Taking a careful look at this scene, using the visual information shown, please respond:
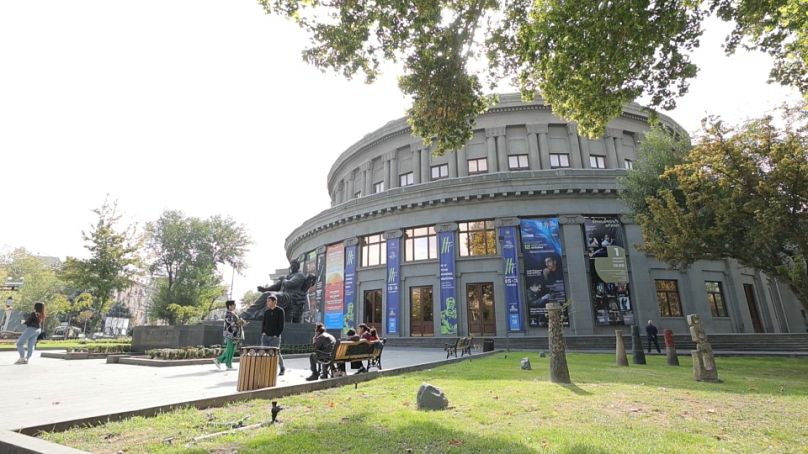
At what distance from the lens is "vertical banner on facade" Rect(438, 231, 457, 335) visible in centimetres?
2739

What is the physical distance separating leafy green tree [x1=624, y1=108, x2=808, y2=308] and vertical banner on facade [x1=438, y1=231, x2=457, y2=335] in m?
13.0

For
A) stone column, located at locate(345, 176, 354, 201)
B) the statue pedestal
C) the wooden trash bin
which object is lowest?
the wooden trash bin

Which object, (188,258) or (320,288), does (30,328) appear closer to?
(320,288)

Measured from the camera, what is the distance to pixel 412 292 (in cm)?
3025

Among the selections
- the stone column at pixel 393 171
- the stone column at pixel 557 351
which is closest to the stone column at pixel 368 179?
the stone column at pixel 393 171

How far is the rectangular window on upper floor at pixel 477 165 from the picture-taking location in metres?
34.1

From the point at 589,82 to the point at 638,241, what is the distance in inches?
782

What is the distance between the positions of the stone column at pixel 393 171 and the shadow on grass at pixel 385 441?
1262 inches

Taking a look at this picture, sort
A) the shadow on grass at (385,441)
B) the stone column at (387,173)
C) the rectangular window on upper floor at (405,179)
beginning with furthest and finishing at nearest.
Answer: the stone column at (387,173) < the rectangular window on upper floor at (405,179) < the shadow on grass at (385,441)

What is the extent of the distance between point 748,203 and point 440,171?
900 inches

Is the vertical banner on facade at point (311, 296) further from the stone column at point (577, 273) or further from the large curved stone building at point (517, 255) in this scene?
the stone column at point (577, 273)

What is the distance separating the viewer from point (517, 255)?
27.4 m

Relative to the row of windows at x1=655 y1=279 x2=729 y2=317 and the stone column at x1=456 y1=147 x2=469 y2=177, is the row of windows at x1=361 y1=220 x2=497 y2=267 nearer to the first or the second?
the stone column at x1=456 y1=147 x2=469 y2=177

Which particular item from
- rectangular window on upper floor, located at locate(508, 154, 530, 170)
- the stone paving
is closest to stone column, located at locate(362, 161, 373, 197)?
rectangular window on upper floor, located at locate(508, 154, 530, 170)
